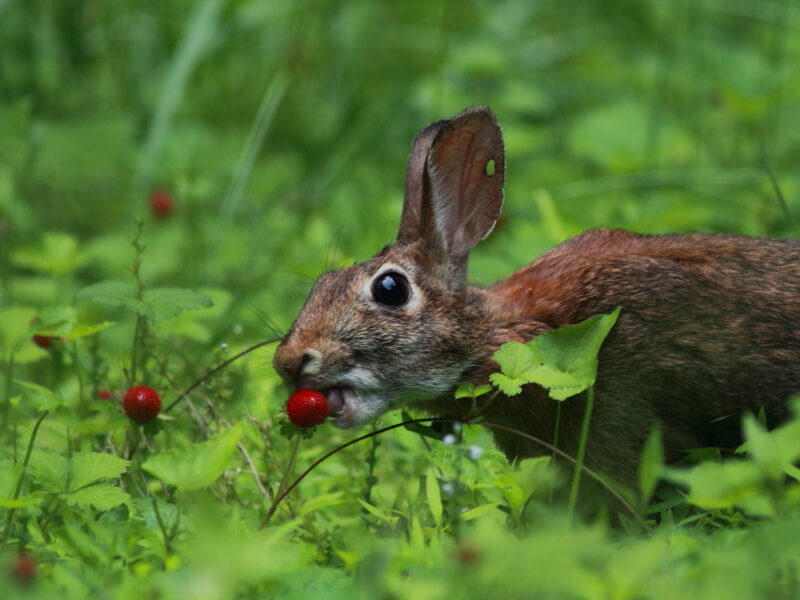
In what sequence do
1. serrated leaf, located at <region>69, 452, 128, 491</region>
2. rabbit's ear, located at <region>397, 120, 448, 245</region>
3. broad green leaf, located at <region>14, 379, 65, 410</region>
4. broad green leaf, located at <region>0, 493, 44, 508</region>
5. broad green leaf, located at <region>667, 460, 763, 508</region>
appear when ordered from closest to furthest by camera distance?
1. broad green leaf, located at <region>667, 460, 763, 508</region>
2. broad green leaf, located at <region>0, 493, 44, 508</region>
3. serrated leaf, located at <region>69, 452, 128, 491</region>
4. broad green leaf, located at <region>14, 379, 65, 410</region>
5. rabbit's ear, located at <region>397, 120, 448, 245</region>

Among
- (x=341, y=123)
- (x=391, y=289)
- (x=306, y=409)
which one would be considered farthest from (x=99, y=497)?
(x=341, y=123)

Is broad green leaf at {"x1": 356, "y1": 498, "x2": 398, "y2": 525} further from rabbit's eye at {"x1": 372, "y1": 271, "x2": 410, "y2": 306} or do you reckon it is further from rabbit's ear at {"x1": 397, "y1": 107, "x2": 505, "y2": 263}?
rabbit's ear at {"x1": 397, "y1": 107, "x2": 505, "y2": 263}

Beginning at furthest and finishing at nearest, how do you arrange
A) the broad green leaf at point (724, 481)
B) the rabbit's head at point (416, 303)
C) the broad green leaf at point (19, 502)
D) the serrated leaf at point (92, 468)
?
the rabbit's head at point (416, 303) < the serrated leaf at point (92, 468) < the broad green leaf at point (19, 502) < the broad green leaf at point (724, 481)

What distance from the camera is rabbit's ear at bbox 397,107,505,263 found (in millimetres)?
4102

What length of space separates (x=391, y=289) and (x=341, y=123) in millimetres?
3217

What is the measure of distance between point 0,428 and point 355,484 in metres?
1.07

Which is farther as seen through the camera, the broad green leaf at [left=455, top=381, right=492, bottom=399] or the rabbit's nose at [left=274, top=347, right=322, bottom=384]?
the rabbit's nose at [left=274, top=347, right=322, bottom=384]

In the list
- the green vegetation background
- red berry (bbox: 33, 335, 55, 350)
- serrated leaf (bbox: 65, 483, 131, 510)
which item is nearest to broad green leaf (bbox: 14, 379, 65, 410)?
the green vegetation background

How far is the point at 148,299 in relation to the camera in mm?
3863

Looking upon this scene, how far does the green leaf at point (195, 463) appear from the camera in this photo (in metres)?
2.84

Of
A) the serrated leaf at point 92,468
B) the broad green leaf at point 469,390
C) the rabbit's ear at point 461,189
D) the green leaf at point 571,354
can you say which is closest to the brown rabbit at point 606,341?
the rabbit's ear at point 461,189

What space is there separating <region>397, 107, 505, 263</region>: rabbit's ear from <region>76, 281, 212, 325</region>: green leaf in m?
0.73

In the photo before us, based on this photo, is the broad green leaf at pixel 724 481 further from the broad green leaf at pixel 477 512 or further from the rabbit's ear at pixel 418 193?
the rabbit's ear at pixel 418 193

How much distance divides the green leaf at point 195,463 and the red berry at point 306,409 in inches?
18.2
